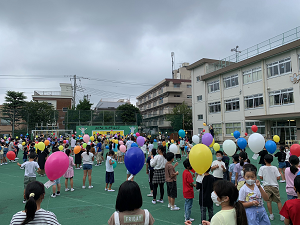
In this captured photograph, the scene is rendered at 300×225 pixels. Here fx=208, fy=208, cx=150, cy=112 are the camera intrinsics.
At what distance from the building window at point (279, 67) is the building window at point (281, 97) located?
1.78m

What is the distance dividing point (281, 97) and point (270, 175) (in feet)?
61.0

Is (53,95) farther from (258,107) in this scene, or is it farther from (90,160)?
(90,160)

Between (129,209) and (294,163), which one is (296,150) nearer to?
(294,163)

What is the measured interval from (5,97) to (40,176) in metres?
29.0

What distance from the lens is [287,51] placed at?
1902 centimetres

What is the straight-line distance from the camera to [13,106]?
32625 millimetres

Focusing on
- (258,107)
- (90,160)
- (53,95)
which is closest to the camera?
(90,160)

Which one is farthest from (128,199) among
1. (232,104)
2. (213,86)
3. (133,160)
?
(213,86)

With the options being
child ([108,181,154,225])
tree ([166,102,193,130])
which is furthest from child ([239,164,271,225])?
tree ([166,102,193,130])

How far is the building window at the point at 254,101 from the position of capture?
22047mm

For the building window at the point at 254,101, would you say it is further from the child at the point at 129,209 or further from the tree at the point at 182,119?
the child at the point at 129,209

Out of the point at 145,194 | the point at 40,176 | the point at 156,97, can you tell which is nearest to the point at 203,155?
the point at 145,194

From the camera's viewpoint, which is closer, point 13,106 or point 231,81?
point 231,81

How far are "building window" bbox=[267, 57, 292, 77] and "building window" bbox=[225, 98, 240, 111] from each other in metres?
5.02
